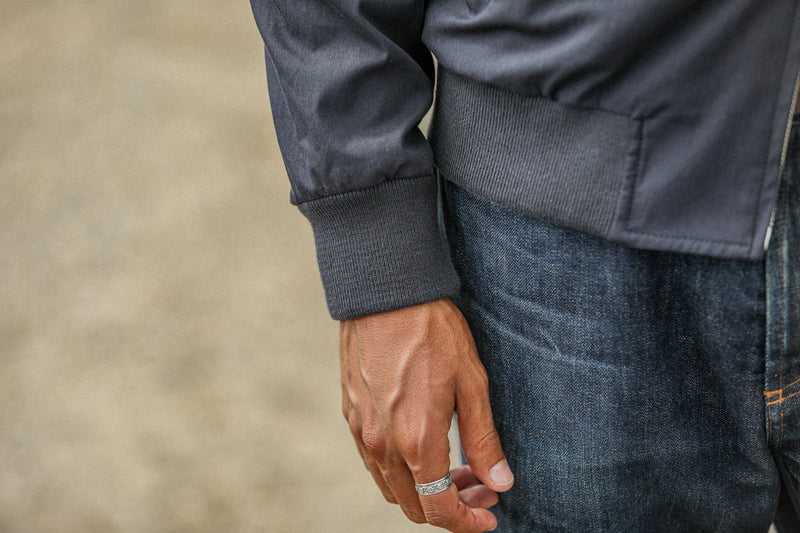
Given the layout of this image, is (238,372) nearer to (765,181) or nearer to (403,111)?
(403,111)

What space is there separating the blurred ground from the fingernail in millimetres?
1136

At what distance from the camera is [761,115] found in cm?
52

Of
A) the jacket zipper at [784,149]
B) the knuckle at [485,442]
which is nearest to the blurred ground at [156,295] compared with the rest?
the knuckle at [485,442]

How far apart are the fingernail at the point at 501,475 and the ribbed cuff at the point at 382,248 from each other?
0.19 m

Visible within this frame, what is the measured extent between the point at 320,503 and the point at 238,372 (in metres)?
0.53

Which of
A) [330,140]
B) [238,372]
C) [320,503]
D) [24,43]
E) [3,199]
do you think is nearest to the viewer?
[330,140]

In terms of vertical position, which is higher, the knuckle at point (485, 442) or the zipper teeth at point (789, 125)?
the zipper teeth at point (789, 125)

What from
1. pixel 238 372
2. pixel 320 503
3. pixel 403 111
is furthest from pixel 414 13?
pixel 238 372

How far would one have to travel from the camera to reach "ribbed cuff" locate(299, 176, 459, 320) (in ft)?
2.15

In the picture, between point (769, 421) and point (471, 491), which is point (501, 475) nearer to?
point (471, 491)

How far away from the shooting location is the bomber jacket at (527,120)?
0.52 m

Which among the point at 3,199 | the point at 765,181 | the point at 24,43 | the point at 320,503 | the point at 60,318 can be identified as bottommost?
the point at 320,503

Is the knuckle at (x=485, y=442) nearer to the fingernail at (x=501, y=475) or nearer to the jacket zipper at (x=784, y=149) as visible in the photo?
the fingernail at (x=501, y=475)

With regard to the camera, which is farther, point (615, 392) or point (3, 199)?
point (3, 199)
